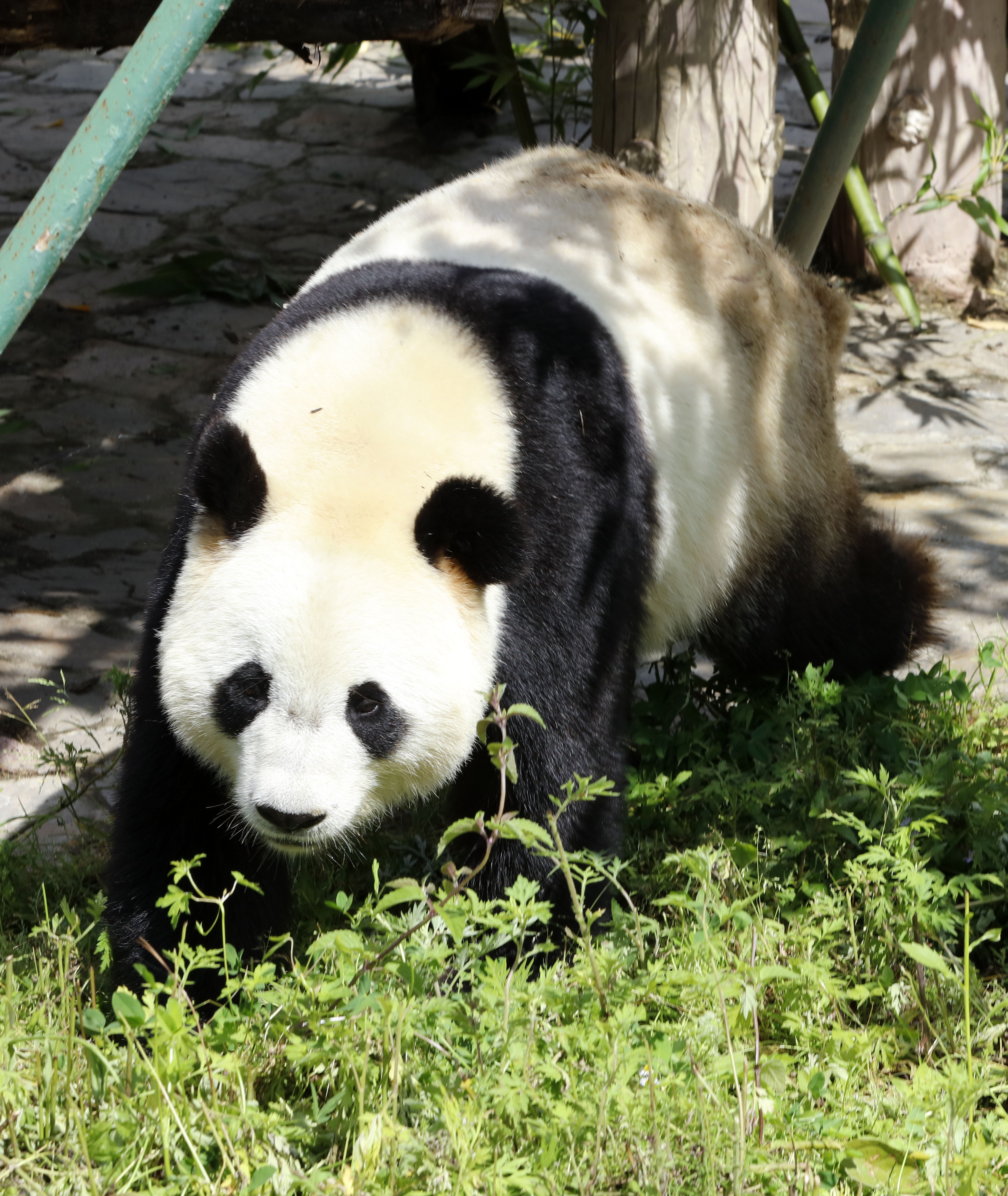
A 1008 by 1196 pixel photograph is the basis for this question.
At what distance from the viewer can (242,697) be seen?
206 cm

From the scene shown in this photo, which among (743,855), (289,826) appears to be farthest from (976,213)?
(289,826)

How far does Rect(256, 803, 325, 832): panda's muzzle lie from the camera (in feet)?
6.52

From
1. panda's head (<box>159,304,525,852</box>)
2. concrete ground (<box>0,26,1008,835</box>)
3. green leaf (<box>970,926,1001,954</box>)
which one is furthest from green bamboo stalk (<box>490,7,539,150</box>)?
green leaf (<box>970,926,1001,954</box>)

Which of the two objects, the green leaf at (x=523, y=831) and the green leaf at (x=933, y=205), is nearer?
the green leaf at (x=523, y=831)

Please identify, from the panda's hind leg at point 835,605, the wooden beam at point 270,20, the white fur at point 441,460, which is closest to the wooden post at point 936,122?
the wooden beam at point 270,20

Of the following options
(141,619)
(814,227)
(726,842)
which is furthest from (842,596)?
(141,619)

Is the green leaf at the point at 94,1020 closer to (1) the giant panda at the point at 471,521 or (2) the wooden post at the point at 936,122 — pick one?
(1) the giant panda at the point at 471,521

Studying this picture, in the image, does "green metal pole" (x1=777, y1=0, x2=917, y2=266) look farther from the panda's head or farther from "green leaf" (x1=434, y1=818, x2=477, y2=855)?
"green leaf" (x1=434, y1=818, x2=477, y2=855)

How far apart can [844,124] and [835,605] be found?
4.04ft

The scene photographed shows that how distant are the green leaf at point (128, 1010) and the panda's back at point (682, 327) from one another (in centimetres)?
138

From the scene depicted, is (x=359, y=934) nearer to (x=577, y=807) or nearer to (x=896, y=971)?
(x=577, y=807)

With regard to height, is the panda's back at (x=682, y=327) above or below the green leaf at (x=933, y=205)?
above

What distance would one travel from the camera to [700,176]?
421 centimetres

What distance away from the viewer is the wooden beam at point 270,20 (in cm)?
358
